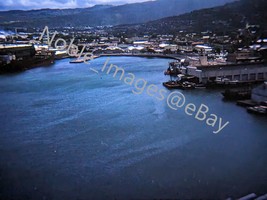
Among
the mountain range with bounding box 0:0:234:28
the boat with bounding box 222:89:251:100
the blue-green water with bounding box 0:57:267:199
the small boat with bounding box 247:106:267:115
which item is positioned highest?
the blue-green water with bounding box 0:57:267:199

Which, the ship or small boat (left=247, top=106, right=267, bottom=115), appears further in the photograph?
the ship

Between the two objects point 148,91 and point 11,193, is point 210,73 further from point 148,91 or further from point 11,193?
point 11,193

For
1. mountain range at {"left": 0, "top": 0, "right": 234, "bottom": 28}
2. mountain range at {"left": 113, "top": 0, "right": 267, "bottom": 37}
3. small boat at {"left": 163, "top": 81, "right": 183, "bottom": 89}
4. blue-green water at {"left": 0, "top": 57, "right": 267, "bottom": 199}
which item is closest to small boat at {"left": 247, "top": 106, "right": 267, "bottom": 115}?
blue-green water at {"left": 0, "top": 57, "right": 267, "bottom": 199}

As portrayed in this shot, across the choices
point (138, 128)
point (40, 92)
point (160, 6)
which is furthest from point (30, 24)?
point (138, 128)

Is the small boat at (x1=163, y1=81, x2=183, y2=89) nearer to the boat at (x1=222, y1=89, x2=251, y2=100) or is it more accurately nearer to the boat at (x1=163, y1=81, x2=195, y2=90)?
the boat at (x1=163, y1=81, x2=195, y2=90)

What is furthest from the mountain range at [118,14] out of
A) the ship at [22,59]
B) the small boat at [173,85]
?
the small boat at [173,85]

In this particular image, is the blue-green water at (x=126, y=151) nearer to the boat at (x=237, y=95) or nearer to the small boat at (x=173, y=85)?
the boat at (x=237, y=95)
